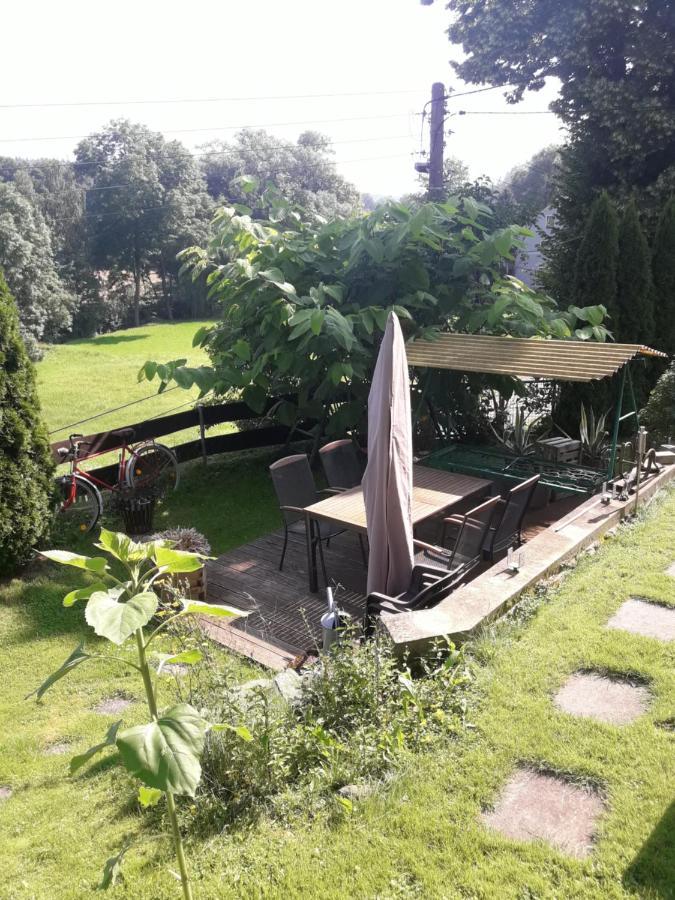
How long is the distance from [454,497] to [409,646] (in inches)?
102

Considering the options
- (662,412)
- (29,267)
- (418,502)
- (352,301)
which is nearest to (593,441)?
(662,412)

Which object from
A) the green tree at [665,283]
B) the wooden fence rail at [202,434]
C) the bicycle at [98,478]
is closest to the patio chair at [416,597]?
the bicycle at [98,478]

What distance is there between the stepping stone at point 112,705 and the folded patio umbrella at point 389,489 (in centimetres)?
187

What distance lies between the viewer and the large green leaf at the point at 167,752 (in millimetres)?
1677

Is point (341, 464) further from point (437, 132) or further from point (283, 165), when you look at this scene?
point (283, 165)

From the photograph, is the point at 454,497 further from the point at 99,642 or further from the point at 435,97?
the point at 435,97

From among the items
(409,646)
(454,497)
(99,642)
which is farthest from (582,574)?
(99,642)

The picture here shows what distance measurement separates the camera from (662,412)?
923 centimetres

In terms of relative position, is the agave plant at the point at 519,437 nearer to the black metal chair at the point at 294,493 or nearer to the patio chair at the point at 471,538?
the black metal chair at the point at 294,493

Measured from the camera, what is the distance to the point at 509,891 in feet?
8.21

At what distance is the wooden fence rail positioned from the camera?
8.62 meters

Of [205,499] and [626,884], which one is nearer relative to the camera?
[626,884]

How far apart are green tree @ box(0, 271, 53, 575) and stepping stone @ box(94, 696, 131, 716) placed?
7.92 feet

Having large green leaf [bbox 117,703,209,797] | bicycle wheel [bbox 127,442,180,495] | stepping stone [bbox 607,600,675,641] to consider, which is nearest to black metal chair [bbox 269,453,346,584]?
bicycle wheel [bbox 127,442,180,495]
